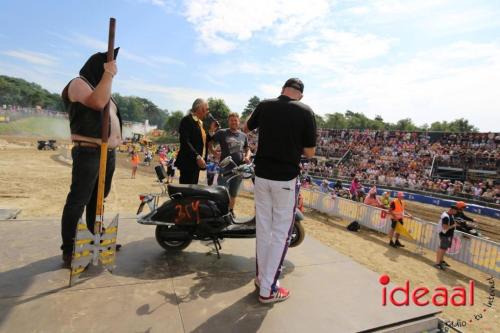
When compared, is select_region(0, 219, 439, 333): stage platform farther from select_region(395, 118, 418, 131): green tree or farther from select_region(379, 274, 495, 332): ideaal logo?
select_region(395, 118, 418, 131): green tree

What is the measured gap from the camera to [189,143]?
406 centimetres

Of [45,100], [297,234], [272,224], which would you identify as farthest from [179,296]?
[45,100]

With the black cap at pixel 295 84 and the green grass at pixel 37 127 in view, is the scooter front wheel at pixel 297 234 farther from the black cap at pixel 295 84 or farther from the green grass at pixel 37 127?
the green grass at pixel 37 127

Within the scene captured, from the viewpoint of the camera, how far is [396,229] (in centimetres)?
912

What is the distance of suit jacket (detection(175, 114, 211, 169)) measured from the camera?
407cm

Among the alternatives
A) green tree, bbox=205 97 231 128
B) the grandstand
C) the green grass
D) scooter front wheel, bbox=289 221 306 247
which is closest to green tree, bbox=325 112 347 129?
green tree, bbox=205 97 231 128

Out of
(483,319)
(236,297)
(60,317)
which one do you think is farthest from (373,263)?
(60,317)

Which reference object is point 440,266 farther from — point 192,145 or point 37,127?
point 37,127

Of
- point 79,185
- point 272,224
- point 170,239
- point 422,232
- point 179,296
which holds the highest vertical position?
point 79,185

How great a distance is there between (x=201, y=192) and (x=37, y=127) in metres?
63.6

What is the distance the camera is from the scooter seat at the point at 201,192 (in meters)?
3.64

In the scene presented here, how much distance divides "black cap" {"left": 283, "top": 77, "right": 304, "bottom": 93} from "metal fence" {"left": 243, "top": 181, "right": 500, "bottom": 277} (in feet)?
24.1

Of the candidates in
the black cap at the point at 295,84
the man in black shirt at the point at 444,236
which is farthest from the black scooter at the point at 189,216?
the man in black shirt at the point at 444,236

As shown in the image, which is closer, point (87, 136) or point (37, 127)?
point (87, 136)
